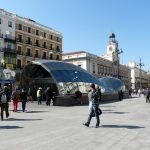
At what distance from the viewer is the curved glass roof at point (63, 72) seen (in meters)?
30.0

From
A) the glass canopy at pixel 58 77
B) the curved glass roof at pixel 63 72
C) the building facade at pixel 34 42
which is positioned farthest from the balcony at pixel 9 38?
the curved glass roof at pixel 63 72

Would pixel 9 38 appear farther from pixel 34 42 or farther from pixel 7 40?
pixel 34 42

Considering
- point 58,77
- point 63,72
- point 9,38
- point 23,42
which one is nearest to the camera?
point 58,77

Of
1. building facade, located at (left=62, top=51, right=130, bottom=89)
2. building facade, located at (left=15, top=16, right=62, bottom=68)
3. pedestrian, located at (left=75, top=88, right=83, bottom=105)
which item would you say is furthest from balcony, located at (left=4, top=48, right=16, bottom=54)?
pedestrian, located at (left=75, top=88, right=83, bottom=105)

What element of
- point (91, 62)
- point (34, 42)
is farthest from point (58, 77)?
point (91, 62)

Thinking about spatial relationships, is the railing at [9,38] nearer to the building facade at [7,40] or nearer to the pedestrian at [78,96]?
the building facade at [7,40]

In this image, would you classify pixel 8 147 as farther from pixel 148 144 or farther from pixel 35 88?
pixel 35 88

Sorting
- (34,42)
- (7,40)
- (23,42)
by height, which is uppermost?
(34,42)

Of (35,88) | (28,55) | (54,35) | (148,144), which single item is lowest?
(148,144)

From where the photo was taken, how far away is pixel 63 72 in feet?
102

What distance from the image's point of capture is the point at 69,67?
33.1 metres

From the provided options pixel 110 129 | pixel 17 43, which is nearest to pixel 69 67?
pixel 110 129

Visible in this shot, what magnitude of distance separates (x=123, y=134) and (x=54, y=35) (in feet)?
208

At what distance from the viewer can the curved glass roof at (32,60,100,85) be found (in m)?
30.0
